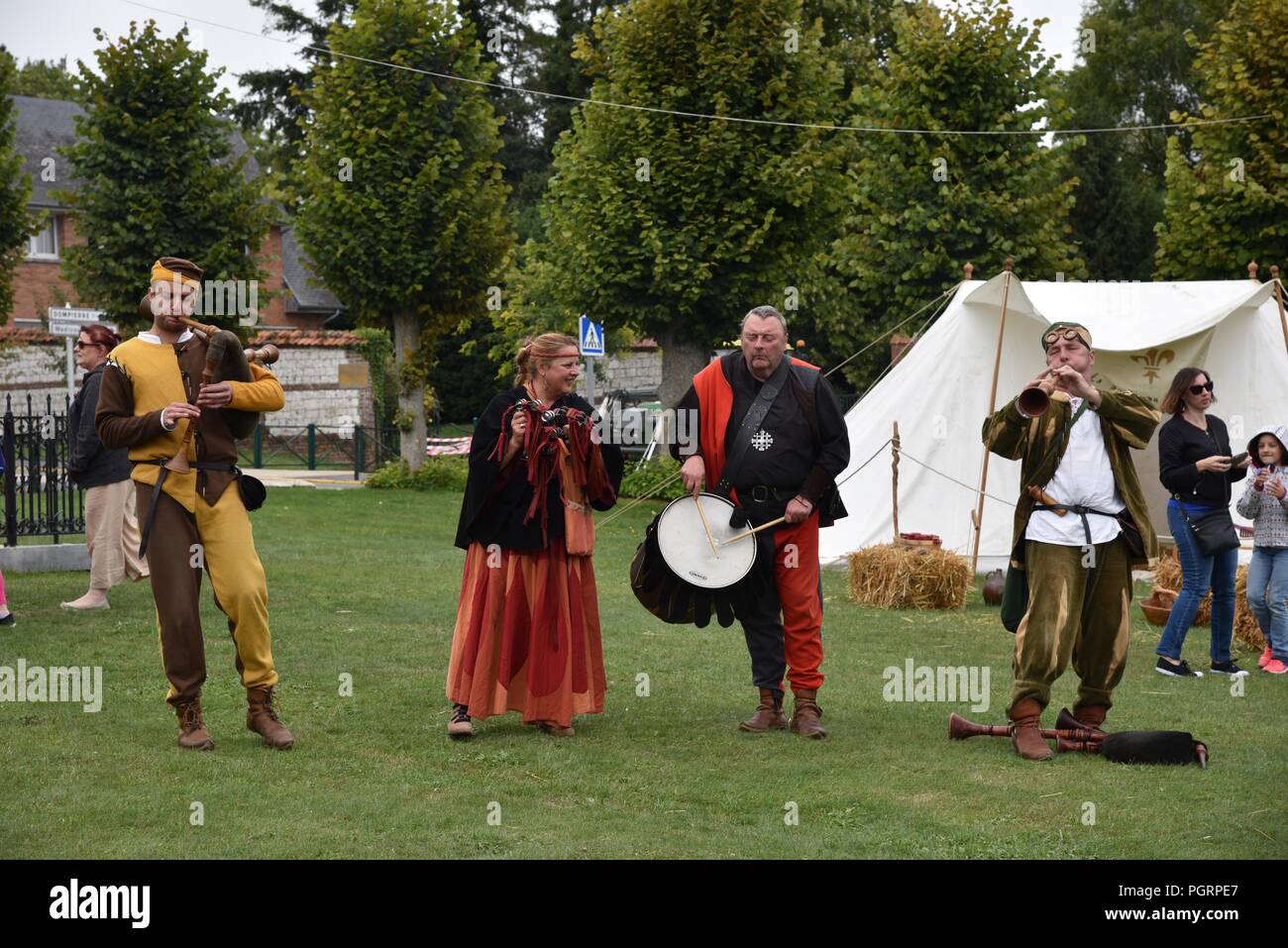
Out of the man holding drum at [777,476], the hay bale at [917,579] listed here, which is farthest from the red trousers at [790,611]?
the hay bale at [917,579]

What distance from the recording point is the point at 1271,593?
9.36 metres

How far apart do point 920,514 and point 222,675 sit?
772 centimetres

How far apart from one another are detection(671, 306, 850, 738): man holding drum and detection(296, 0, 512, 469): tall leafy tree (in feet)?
52.5

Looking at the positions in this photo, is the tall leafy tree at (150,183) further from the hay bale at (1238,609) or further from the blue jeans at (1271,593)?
the blue jeans at (1271,593)

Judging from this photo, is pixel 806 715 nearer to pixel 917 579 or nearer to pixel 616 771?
pixel 616 771

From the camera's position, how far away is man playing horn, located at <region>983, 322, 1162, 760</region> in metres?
6.66

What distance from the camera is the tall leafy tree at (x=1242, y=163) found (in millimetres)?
19266

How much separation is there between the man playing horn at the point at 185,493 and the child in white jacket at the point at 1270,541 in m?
5.86

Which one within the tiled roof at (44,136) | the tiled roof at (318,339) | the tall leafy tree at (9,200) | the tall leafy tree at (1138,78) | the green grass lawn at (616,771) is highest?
the tall leafy tree at (1138,78)

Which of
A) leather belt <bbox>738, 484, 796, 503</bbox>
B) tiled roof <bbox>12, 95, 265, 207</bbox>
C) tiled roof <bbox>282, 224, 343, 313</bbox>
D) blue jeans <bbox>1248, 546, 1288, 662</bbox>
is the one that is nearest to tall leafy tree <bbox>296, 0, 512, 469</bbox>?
blue jeans <bbox>1248, 546, 1288, 662</bbox>

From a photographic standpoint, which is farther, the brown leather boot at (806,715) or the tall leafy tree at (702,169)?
the tall leafy tree at (702,169)

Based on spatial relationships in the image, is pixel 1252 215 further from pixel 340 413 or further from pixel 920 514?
pixel 340 413

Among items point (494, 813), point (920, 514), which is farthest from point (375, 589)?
point (494, 813)

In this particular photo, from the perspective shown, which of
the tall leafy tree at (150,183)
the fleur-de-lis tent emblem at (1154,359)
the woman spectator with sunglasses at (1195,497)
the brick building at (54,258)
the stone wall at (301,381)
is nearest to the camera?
the woman spectator with sunglasses at (1195,497)
